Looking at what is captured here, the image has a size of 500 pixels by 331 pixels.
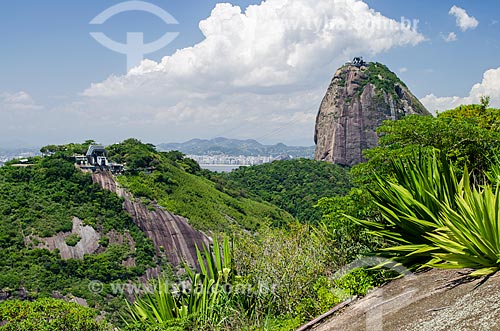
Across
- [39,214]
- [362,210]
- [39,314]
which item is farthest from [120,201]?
[362,210]

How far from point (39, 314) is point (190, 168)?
134ft

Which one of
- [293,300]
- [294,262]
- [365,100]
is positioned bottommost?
[293,300]

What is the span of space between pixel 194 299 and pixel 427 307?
2949 mm

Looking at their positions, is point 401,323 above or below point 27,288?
above

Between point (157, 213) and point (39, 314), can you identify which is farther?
point (157, 213)

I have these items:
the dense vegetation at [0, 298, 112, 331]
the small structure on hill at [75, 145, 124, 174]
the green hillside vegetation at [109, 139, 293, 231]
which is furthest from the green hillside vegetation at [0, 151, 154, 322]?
the dense vegetation at [0, 298, 112, 331]

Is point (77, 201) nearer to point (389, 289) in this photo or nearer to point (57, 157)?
point (57, 157)

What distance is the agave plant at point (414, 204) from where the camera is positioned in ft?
13.8

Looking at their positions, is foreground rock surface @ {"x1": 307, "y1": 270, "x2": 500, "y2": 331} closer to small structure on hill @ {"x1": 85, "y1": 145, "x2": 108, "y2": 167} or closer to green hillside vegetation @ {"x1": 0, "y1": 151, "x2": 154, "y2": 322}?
green hillside vegetation @ {"x1": 0, "y1": 151, "x2": 154, "y2": 322}

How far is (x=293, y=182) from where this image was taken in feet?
206

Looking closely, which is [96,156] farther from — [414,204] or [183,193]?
[414,204]

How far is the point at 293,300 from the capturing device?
17.8ft

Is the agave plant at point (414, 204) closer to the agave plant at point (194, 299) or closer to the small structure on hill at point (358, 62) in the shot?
the agave plant at point (194, 299)

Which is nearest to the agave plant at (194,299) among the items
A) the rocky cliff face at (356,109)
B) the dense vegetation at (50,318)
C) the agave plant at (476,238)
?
the agave plant at (476,238)
